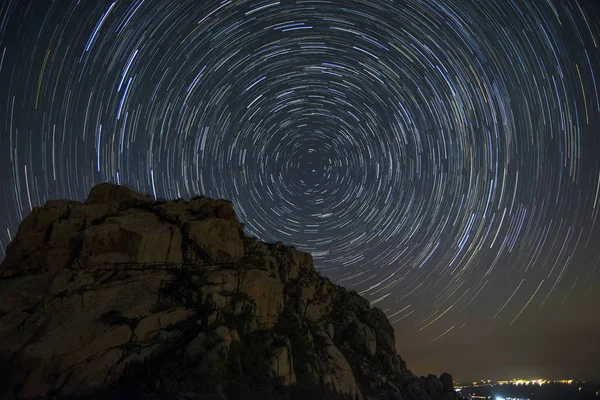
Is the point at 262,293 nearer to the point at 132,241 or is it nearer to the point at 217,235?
the point at 217,235

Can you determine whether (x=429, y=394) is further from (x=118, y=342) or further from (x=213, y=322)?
(x=118, y=342)

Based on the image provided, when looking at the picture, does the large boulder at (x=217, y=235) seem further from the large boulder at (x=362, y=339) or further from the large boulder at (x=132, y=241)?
the large boulder at (x=362, y=339)

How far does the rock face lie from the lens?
29062mm

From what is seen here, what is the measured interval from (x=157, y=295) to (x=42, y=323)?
29.0 ft

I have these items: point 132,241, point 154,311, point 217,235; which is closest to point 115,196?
point 132,241

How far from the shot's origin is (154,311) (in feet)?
113

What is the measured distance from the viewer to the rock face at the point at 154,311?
29.1 metres

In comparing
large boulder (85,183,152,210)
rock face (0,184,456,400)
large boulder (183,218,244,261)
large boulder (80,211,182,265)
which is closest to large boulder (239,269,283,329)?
rock face (0,184,456,400)

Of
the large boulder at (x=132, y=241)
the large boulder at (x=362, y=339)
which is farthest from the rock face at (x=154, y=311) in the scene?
the large boulder at (x=362, y=339)

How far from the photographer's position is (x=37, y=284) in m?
36.3

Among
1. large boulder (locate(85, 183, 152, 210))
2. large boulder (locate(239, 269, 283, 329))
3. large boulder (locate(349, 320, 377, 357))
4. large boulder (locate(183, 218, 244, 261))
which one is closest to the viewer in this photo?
large boulder (locate(239, 269, 283, 329))

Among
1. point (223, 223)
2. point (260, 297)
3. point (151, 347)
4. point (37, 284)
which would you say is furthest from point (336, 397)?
point (37, 284)

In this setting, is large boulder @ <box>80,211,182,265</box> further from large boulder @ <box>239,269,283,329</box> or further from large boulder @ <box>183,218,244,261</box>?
large boulder @ <box>239,269,283,329</box>

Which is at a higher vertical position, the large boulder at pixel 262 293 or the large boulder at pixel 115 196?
the large boulder at pixel 115 196
